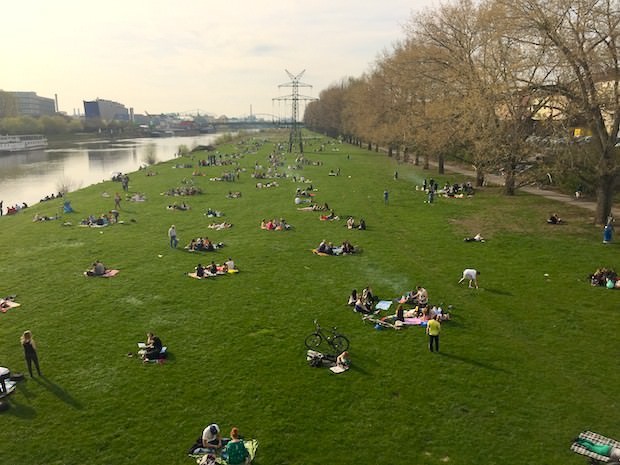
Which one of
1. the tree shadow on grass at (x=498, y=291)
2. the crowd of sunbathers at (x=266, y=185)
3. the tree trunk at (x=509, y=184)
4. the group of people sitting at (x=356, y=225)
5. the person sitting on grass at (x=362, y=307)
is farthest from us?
the crowd of sunbathers at (x=266, y=185)

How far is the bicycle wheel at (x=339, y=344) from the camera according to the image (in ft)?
50.3

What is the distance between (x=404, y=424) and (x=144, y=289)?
13745 mm

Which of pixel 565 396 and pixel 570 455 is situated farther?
pixel 565 396

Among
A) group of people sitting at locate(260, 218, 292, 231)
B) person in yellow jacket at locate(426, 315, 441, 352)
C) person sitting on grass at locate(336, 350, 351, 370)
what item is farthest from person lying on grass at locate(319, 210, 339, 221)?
person sitting on grass at locate(336, 350, 351, 370)

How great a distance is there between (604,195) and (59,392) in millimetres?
30539

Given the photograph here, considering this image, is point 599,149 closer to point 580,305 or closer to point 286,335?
point 580,305

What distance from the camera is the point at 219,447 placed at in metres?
10.9

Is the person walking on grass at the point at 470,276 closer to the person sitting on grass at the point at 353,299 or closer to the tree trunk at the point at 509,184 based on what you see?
the person sitting on grass at the point at 353,299

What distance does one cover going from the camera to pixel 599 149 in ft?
96.3

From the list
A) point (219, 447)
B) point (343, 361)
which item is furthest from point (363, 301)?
point (219, 447)

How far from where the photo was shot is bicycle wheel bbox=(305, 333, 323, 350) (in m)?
15.7

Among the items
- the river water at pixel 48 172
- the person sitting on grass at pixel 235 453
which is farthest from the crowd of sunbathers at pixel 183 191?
the person sitting on grass at pixel 235 453

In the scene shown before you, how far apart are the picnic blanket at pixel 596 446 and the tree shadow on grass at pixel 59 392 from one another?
1220 centimetres

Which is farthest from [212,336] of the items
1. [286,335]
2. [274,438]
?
[274,438]
